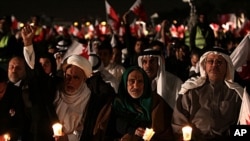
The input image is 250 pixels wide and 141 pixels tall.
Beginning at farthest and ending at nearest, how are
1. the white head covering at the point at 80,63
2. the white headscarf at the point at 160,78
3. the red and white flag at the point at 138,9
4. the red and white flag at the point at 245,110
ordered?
the red and white flag at the point at 138,9 < the white headscarf at the point at 160,78 < the white head covering at the point at 80,63 < the red and white flag at the point at 245,110

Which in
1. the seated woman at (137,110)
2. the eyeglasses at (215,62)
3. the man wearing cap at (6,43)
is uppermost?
the man wearing cap at (6,43)

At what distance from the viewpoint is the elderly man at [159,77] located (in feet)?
24.2

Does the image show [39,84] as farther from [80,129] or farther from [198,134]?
[198,134]

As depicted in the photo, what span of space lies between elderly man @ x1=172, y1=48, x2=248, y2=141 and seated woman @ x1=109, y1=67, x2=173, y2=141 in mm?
155

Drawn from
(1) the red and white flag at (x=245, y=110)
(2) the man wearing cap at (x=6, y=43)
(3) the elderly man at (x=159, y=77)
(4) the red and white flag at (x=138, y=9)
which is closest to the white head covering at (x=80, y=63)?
(3) the elderly man at (x=159, y=77)

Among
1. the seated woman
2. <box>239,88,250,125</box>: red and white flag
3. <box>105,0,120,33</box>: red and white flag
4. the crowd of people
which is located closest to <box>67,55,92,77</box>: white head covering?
the crowd of people

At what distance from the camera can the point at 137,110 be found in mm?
5957

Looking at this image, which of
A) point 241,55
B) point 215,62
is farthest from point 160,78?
point 215,62

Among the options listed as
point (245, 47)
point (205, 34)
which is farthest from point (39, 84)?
point (205, 34)

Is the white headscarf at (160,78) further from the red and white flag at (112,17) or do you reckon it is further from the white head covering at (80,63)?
the red and white flag at (112,17)

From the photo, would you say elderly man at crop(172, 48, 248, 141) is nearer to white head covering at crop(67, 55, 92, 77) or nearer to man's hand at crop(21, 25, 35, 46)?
white head covering at crop(67, 55, 92, 77)

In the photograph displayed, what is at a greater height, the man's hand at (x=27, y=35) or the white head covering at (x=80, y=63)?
the man's hand at (x=27, y=35)

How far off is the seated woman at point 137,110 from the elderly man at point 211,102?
155 millimetres

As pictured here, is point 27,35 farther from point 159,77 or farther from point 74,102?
point 159,77
